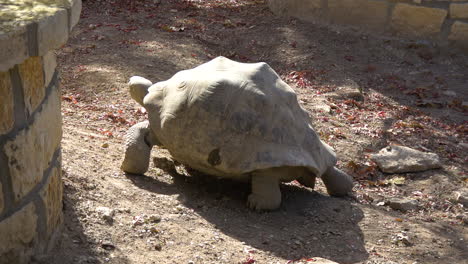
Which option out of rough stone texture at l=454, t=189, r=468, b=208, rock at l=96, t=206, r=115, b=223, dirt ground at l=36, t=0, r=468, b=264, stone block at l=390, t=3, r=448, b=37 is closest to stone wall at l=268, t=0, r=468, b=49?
stone block at l=390, t=3, r=448, b=37

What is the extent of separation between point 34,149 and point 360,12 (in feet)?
22.0

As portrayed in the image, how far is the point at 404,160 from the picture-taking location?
5723 millimetres

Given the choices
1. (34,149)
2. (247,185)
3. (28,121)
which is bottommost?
(247,185)

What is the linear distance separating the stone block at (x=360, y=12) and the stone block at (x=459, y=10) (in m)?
0.86

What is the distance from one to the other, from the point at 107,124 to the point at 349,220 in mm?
2606

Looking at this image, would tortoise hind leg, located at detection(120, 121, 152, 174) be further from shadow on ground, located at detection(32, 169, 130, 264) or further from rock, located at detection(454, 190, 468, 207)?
rock, located at detection(454, 190, 468, 207)

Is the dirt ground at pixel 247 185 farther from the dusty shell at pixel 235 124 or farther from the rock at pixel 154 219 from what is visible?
the dusty shell at pixel 235 124

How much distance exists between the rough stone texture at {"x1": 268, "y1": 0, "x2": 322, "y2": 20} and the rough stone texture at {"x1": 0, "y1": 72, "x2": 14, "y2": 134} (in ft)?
23.0

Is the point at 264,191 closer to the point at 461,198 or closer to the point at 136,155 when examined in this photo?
the point at 136,155

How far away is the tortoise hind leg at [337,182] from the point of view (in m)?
5.02

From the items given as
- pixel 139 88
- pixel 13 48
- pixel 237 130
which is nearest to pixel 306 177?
pixel 237 130

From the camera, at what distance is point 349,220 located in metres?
4.56

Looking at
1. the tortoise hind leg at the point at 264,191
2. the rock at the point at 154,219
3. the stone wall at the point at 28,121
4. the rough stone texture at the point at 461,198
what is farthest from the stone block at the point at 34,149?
the rough stone texture at the point at 461,198

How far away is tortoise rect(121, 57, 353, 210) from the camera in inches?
175
